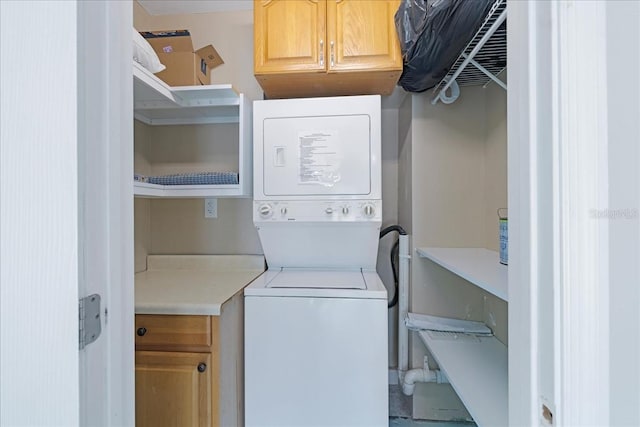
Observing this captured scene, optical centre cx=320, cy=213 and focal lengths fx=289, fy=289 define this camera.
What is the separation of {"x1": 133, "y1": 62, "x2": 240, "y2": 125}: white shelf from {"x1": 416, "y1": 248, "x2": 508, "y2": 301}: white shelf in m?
1.48

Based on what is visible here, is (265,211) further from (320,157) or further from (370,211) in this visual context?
(370,211)

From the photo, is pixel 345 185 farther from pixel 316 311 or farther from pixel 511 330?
pixel 511 330

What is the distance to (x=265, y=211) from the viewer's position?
1.67 metres

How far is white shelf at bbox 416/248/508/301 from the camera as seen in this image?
0.97m

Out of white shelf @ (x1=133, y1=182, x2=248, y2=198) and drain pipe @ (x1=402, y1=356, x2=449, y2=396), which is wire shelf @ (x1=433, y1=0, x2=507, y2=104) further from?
drain pipe @ (x1=402, y1=356, x2=449, y2=396)

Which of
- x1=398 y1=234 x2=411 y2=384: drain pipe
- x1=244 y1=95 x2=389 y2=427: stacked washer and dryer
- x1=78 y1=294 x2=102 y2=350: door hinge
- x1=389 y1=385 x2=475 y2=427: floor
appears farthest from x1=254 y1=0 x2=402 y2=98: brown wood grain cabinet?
x1=389 y1=385 x2=475 y2=427: floor

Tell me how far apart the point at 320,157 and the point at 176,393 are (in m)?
1.31

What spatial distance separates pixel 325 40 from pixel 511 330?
159 cm

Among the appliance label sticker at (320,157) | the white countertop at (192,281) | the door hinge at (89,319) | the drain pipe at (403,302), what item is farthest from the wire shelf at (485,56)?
the white countertop at (192,281)

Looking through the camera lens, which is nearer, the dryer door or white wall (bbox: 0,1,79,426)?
white wall (bbox: 0,1,79,426)

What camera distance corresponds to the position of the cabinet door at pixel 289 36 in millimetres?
1568

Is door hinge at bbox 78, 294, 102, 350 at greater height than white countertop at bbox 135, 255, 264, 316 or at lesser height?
greater

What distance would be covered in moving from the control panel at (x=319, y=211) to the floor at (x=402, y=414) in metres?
1.26

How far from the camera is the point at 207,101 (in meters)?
1.77
